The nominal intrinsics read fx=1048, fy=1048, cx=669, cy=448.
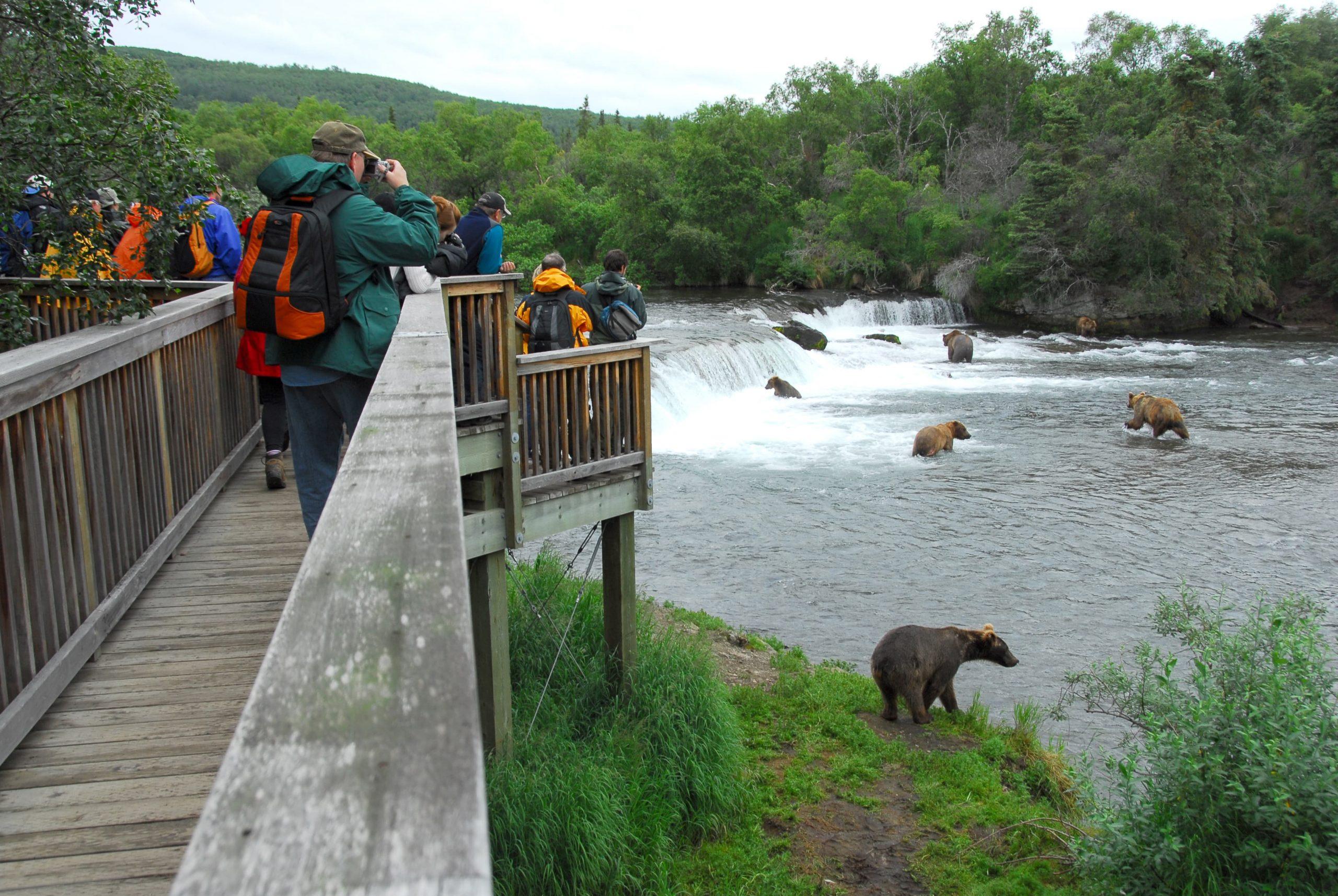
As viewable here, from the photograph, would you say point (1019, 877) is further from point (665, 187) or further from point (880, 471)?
point (665, 187)

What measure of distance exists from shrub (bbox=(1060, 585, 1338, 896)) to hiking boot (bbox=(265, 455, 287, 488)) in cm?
509

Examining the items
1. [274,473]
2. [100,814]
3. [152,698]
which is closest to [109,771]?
[100,814]

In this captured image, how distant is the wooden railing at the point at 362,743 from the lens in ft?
2.74

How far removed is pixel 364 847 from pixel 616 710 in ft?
21.2

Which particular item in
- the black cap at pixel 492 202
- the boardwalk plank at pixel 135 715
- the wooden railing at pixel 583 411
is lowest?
the boardwalk plank at pixel 135 715

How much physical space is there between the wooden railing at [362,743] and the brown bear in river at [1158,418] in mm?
17817

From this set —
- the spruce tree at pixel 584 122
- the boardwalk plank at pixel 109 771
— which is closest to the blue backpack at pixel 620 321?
the boardwalk plank at pixel 109 771

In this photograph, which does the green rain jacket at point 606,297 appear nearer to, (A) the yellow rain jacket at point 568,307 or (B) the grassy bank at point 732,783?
(A) the yellow rain jacket at point 568,307

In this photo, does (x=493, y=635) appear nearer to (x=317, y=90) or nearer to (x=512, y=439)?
(x=512, y=439)

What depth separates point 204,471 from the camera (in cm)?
614

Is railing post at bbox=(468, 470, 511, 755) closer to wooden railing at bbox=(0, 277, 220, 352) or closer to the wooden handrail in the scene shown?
the wooden handrail

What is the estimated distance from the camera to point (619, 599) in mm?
7238

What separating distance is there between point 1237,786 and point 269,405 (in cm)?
570

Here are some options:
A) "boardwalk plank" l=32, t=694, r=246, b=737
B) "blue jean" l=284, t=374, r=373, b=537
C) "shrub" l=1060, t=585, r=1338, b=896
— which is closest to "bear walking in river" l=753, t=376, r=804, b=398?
"shrub" l=1060, t=585, r=1338, b=896
